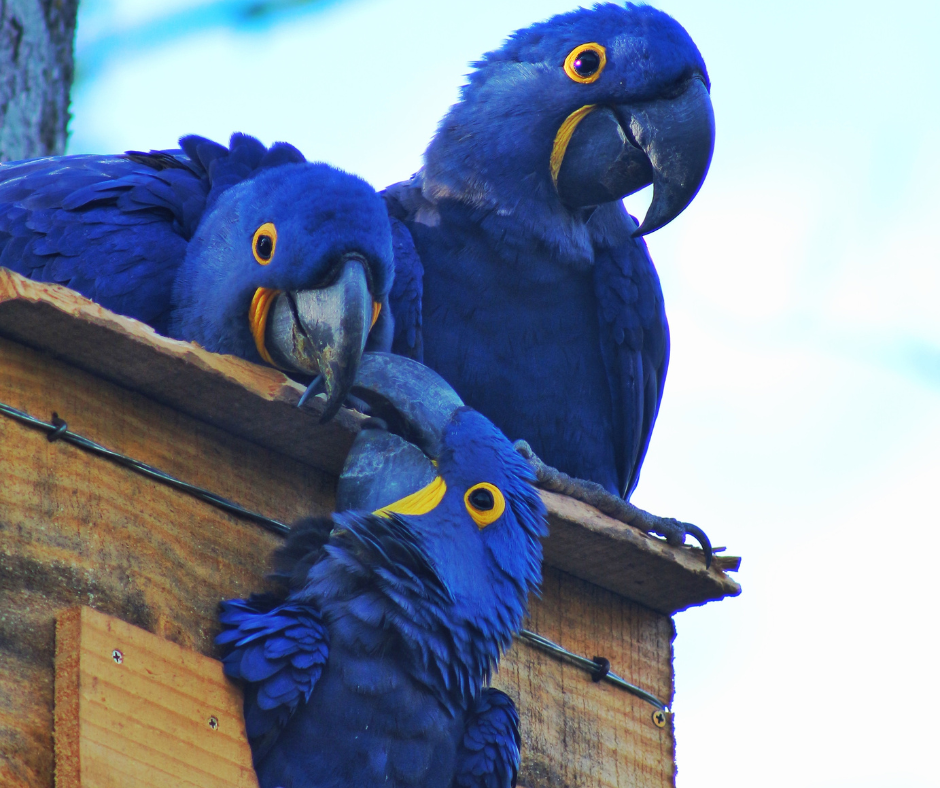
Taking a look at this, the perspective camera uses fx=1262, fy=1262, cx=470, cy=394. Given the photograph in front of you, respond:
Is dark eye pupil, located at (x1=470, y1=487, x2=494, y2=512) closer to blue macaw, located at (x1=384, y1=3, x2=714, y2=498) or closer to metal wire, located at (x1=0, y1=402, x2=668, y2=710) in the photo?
metal wire, located at (x1=0, y1=402, x2=668, y2=710)

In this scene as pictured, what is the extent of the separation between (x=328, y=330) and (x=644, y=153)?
1446 millimetres

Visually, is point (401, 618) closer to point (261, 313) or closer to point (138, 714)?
point (138, 714)

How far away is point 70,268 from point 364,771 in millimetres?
1671

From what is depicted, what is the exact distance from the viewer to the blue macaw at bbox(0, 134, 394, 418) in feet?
9.21

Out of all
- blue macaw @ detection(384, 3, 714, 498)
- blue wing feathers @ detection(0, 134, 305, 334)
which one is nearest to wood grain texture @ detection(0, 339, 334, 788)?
blue wing feathers @ detection(0, 134, 305, 334)

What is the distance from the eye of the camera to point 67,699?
2.02 m

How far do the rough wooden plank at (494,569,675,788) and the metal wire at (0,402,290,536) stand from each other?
2.18ft

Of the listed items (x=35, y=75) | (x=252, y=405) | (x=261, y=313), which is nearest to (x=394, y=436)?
(x=252, y=405)

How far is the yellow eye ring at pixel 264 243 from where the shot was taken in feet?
9.77

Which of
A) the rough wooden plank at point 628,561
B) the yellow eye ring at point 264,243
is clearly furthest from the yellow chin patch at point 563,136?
the rough wooden plank at point 628,561

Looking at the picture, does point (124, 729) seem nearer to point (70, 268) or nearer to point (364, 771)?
point (364, 771)

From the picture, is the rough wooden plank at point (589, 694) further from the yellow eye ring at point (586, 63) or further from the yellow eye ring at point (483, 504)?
the yellow eye ring at point (586, 63)

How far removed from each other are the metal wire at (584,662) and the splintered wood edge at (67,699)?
1.06 metres

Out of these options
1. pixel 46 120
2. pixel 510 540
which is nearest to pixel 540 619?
pixel 510 540
